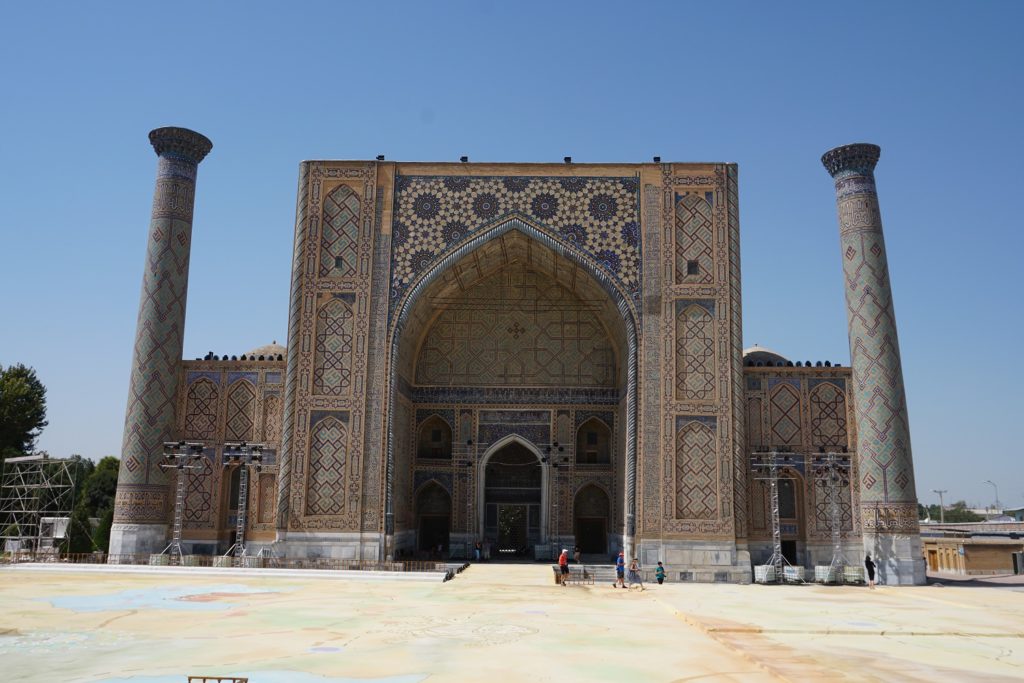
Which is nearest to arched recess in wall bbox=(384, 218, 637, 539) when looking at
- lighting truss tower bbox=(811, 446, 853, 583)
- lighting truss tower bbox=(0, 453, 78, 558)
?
lighting truss tower bbox=(811, 446, 853, 583)

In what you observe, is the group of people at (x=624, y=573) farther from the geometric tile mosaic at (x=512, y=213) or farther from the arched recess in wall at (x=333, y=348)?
the geometric tile mosaic at (x=512, y=213)

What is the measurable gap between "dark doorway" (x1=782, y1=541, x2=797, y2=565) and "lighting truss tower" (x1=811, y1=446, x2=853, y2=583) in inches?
28.3

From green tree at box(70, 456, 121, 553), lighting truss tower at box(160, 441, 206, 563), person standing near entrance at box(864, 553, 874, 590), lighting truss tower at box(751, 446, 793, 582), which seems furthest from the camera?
green tree at box(70, 456, 121, 553)

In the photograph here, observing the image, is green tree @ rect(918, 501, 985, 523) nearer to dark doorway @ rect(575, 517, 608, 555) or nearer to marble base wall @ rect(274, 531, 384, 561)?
dark doorway @ rect(575, 517, 608, 555)

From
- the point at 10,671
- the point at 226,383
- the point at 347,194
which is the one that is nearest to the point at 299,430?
the point at 226,383

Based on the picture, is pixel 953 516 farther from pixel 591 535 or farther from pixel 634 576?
pixel 634 576

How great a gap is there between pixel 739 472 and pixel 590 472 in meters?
3.79

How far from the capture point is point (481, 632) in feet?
25.7

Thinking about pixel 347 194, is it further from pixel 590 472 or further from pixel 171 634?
pixel 171 634

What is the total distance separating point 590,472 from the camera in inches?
702

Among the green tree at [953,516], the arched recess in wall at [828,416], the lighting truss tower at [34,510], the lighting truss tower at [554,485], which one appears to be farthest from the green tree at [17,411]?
the green tree at [953,516]

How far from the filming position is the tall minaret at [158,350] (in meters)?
15.6

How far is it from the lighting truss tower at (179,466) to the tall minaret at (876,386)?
12.4 m

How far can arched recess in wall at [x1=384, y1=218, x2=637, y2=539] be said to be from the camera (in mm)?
15367
